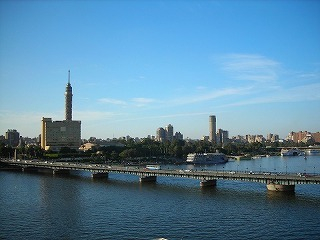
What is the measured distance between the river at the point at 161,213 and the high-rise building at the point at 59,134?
87932 millimetres

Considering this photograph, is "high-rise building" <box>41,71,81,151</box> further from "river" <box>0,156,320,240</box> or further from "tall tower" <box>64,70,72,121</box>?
"river" <box>0,156,320,240</box>

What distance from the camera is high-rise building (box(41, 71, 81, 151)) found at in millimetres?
138125

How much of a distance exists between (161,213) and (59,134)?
11198 centimetres

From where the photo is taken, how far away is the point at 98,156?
11512cm

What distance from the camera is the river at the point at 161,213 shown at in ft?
91.8

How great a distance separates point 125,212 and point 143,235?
7.93m

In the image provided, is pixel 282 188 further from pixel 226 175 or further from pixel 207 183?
pixel 207 183

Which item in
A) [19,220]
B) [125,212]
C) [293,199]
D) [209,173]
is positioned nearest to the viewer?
[19,220]

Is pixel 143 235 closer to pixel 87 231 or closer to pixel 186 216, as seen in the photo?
pixel 87 231

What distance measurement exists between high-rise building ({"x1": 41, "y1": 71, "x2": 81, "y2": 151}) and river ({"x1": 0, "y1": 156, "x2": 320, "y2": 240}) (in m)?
87.9

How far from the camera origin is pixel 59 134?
140 m

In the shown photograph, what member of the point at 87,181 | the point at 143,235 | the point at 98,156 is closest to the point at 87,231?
the point at 143,235

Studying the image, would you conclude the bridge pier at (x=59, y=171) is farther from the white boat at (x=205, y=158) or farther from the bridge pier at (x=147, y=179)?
the white boat at (x=205, y=158)

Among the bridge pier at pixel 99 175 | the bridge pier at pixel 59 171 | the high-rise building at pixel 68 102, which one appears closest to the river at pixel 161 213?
the bridge pier at pixel 99 175
